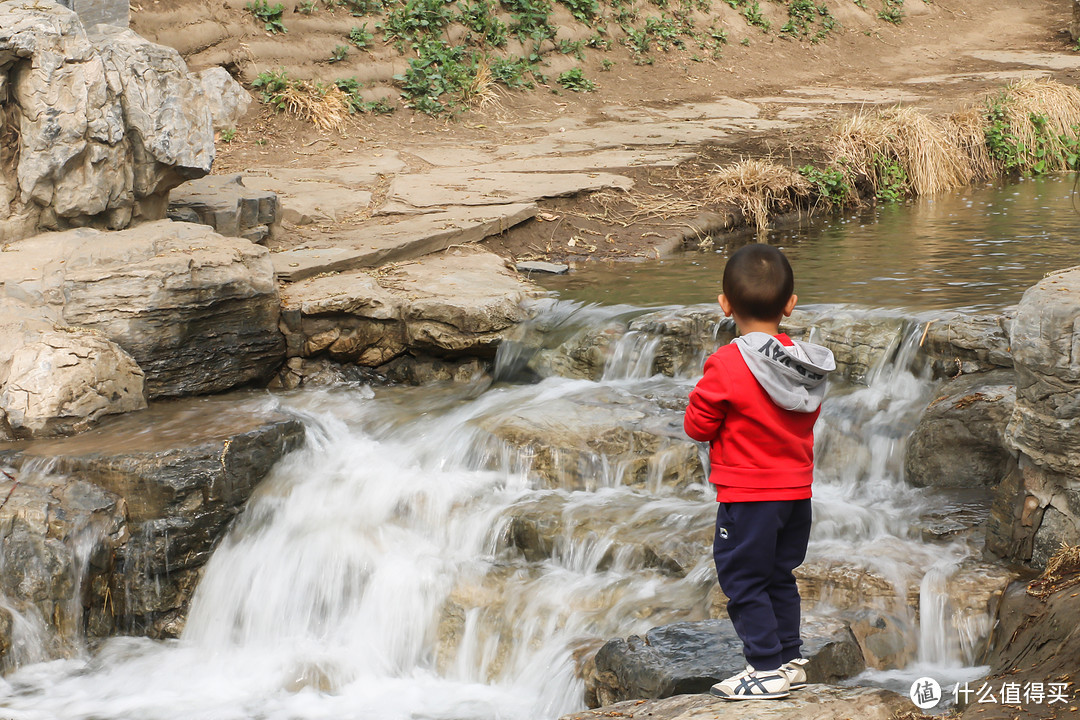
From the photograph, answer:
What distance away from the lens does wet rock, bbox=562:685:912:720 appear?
9.02ft

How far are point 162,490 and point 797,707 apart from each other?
317 centimetres

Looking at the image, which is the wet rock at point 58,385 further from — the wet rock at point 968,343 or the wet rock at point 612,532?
the wet rock at point 968,343

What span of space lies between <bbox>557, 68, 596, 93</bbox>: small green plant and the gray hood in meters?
10.2

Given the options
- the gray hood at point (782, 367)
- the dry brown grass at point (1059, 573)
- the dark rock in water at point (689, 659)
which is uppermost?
the gray hood at point (782, 367)

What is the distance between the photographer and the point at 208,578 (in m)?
4.93

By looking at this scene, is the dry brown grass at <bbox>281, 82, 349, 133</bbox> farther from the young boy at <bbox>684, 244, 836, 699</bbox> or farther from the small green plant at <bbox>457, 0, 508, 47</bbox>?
the young boy at <bbox>684, 244, 836, 699</bbox>

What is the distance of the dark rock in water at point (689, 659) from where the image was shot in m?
3.21

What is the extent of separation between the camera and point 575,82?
12.6 meters

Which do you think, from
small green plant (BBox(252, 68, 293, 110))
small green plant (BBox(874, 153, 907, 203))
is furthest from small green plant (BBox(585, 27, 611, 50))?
small green plant (BBox(874, 153, 907, 203))

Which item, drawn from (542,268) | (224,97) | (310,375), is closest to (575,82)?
(224,97)

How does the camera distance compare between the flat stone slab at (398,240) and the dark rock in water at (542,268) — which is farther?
the dark rock in water at (542,268)

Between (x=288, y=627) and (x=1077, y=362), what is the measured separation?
3429 mm

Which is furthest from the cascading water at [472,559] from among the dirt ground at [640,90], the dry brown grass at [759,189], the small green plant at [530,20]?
the small green plant at [530,20]

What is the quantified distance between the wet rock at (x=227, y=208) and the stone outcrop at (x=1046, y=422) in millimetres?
5087
